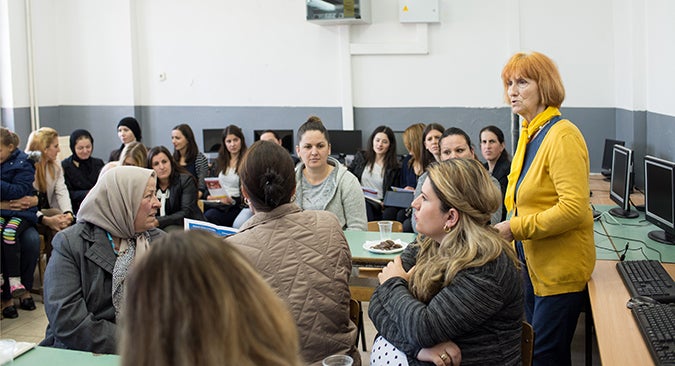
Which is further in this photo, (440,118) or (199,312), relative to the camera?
(440,118)

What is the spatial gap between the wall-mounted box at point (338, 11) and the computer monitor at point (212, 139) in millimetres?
1799

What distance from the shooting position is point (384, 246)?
11.8ft

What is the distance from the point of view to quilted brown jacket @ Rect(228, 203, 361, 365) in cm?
231

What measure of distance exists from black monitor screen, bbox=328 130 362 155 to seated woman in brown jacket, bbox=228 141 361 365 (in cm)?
502

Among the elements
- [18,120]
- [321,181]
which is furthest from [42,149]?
[321,181]

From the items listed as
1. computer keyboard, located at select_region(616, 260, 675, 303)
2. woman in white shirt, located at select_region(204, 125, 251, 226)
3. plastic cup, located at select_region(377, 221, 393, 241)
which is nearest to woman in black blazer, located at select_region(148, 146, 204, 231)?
woman in white shirt, located at select_region(204, 125, 251, 226)

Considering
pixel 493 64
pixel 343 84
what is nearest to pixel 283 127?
pixel 343 84

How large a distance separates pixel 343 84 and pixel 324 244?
5.61 m

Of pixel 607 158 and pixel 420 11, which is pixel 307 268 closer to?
pixel 607 158

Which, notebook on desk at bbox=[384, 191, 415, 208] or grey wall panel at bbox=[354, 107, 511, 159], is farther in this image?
grey wall panel at bbox=[354, 107, 511, 159]

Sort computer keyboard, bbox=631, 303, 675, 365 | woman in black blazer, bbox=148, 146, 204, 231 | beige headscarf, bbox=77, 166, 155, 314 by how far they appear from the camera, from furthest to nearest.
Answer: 1. woman in black blazer, bbox=148, 146, 204, 231
2. beige headscarf, bbox=77, 166, 155, 314
3. computer keyboard, bbox=631, 303, 675, 365

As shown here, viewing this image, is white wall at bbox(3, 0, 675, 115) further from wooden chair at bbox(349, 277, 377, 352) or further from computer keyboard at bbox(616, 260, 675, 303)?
wooden chair at bbox(349, 277, 377, 352)

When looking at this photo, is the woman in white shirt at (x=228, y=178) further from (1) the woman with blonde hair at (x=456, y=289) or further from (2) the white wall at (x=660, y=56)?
(1) the woman with blonde hair at (x=456, y=289)

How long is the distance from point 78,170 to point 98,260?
4.22 m
